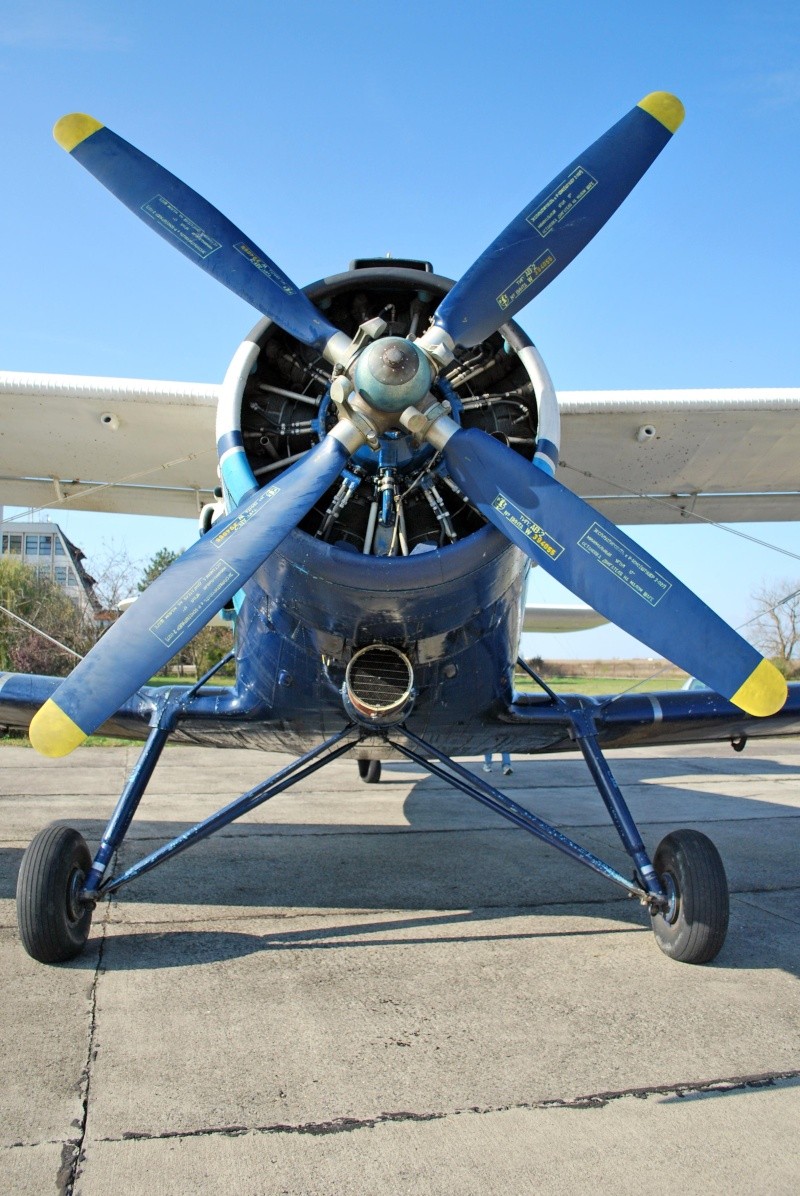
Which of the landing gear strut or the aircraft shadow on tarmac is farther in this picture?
the aircraft shadow on tarmac

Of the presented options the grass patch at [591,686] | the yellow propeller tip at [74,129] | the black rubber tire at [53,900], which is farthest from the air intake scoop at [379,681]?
the grass patch at [591,686]

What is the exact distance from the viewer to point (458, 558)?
4434 mm

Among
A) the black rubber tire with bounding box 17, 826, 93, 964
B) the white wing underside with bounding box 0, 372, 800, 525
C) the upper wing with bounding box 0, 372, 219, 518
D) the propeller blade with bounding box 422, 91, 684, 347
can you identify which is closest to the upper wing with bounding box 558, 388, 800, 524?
the white wing underside with bounding box 0, 372, 800, 525

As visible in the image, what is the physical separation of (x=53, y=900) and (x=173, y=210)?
10.9ft

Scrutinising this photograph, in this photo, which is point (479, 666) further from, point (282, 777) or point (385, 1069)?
point (385, 1069)

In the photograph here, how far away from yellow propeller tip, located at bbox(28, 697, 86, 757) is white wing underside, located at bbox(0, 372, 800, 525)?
8.73 ft

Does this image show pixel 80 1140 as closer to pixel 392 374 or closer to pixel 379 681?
pixel 379 681

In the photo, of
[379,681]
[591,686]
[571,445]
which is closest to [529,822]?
[379,681]

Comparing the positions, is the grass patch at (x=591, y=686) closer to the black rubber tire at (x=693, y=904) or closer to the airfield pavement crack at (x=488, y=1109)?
the black rubber tire at (x=693, y=904)

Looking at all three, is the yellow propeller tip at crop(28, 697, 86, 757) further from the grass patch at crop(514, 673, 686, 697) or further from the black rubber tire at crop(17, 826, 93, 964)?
the grass patch at crop(514, 673, 686, 697)

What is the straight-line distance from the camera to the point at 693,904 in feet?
15.6

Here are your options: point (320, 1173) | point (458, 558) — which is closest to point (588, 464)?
point (458, 558)

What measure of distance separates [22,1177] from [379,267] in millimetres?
4064

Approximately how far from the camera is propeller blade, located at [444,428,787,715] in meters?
4.08
